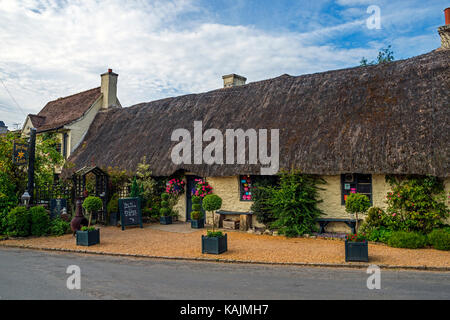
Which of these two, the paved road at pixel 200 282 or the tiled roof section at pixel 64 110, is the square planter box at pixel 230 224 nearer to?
the paved road at pixel 200 282

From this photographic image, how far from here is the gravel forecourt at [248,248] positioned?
862 cm

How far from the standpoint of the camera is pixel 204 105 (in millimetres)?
18734

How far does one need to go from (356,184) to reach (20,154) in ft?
41.0

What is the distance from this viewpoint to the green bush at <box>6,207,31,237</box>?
1205 centimetres

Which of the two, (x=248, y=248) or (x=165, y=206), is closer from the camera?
(x=248, y=248)

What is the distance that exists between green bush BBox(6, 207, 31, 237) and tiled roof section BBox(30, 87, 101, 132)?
11.3 meters

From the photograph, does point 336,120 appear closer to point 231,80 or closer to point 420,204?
point 420,204

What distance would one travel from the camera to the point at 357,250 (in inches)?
331

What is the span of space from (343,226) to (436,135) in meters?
4.17

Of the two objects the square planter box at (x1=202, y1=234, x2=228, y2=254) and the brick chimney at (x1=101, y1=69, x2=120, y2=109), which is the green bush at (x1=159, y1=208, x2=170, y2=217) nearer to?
the square planter box at (x1=202, y1=234, x2=228, y2=254)

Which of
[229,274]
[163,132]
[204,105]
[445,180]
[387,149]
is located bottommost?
[229,274]

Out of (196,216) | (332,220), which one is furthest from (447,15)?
(196,216)
